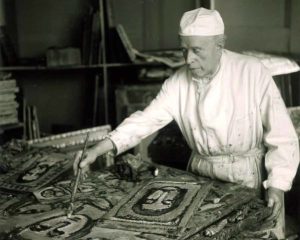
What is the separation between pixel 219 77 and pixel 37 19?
3.20 metres

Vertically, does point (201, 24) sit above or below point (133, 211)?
above

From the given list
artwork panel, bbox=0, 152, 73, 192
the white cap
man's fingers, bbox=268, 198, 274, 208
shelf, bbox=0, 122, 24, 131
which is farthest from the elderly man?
shelf, bbox=0, 122, 24, 131

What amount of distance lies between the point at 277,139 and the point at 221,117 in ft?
0.88

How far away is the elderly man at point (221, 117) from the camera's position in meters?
2.21

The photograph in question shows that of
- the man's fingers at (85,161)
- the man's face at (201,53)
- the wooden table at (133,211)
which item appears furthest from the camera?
the man's face at (201,53)

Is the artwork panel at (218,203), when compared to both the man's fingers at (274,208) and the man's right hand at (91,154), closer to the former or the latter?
the man's fingers at (274,208)

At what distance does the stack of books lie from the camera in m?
4.03

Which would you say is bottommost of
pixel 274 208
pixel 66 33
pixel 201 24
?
pixel 274 208

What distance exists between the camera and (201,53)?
2248 millimetres

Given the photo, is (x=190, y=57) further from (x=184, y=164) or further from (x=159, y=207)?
(x=184, y=164)

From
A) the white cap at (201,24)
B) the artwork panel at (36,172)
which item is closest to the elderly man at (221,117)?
the white cap at (201,24)

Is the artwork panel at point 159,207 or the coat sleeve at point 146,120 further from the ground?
the coat sleeve at point 146,120

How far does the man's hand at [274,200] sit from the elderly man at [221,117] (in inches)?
0.4

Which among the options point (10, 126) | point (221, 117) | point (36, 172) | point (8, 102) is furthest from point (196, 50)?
point (10, 126)
